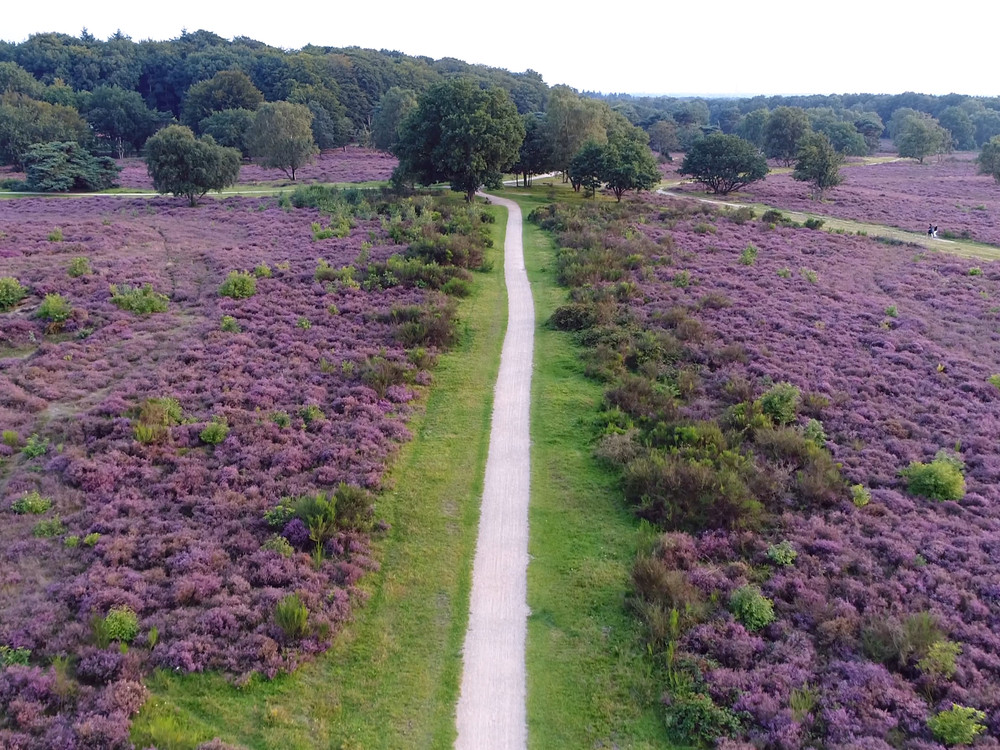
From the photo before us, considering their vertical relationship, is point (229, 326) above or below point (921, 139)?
below

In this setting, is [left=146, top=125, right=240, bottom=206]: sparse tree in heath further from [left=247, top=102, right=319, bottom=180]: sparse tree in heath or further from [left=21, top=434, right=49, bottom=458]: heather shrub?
[left=21, top=434, right=49, bottom=458]: heather shrub

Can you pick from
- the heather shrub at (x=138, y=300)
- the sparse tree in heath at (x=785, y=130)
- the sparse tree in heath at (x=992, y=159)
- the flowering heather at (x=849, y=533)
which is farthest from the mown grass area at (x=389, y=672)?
the sparse tree in heath at (x=785, y=130)

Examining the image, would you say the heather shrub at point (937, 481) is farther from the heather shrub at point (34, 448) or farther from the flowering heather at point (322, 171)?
the flowering heather at point (322, 171)

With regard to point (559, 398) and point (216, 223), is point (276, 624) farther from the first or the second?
point (216, 223)

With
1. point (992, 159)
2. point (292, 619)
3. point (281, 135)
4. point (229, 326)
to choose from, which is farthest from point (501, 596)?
point (992, 159)

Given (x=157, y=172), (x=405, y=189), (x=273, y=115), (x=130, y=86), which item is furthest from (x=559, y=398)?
(x=130, y=86)

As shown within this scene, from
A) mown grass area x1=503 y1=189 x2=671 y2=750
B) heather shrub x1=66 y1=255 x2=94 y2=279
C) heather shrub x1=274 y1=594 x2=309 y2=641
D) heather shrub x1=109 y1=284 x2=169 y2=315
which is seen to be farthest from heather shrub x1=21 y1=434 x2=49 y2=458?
heather shrub x1=66 y1=255 x2=94 y2=279

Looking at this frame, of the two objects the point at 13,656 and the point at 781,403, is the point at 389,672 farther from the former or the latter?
the point at 781,403
